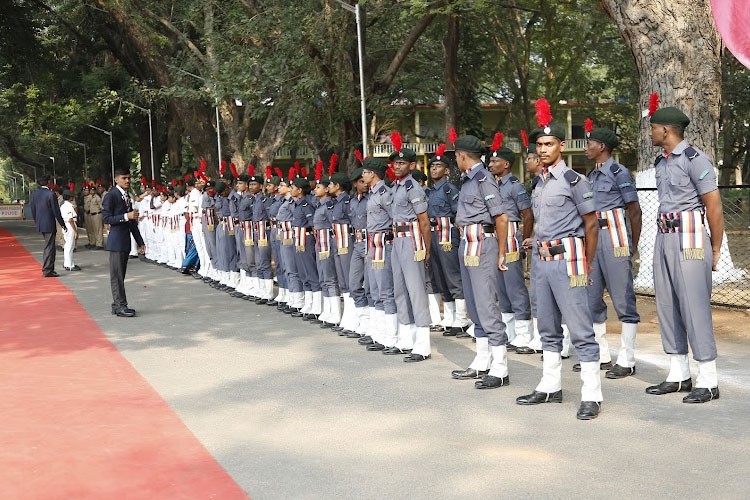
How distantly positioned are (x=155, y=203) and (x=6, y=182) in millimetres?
148787

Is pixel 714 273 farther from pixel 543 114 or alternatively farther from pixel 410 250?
pixel 543 114

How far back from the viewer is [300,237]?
12.6 m

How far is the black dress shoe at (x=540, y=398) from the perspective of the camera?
723 cm

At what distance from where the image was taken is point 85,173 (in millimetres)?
64125

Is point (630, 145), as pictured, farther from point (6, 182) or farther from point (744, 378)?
point (6, 182)

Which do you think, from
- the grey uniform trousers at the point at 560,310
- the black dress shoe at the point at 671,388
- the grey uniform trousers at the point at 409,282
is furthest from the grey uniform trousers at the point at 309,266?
the black dress shoe at the point at 671,388

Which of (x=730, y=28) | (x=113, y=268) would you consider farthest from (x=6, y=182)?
(x=730, y=28)

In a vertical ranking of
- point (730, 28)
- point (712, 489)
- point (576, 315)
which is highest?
point (730, 28)

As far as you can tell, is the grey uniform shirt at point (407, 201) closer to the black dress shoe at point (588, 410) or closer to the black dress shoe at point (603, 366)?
the black dress shoe at point (603, 366)

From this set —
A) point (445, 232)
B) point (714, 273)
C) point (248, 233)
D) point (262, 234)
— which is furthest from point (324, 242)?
point (714, 273)

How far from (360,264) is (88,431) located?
4597 millimetres

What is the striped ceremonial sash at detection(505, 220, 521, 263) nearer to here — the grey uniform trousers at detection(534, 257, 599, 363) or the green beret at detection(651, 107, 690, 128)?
the grey uniform trousers at detection(534, 257, 599, 363)

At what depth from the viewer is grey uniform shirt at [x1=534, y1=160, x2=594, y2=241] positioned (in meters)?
6.90

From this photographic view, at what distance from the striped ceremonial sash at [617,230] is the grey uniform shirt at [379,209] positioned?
231 centimetres
